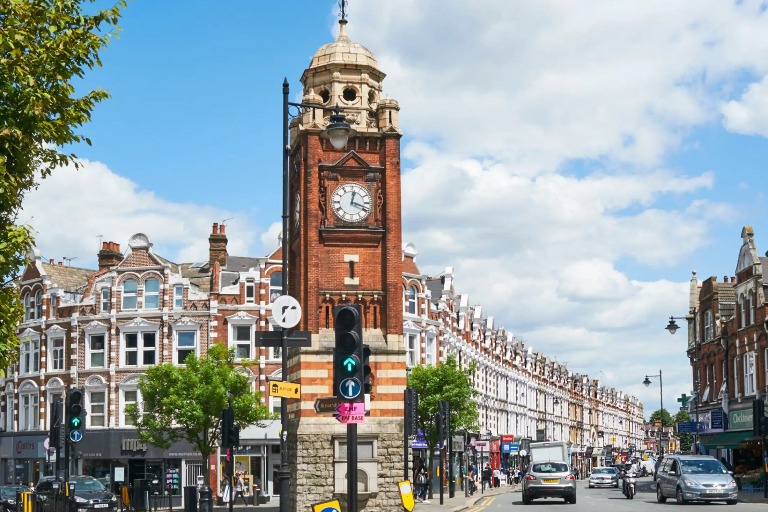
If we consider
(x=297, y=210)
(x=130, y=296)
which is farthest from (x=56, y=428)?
(x=130, y=296)

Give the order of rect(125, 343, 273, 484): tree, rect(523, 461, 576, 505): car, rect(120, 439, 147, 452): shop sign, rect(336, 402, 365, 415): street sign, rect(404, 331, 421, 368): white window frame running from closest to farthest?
→ rect(336, 402, 365, 415): street sign
rect(523, 461, 576, 505): car
rect(125, 343, 273, 484): tree
rect(120, 439, 147, 452): shop sign
rect(404, 331, 421, 368): white window frame

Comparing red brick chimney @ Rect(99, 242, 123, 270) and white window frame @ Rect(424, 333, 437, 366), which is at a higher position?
red brick chimney @ Rect(99, 242, 123, 270)

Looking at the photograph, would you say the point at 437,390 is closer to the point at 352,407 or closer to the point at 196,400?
the point at 196,400

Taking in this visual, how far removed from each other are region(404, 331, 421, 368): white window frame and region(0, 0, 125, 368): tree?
159 ft

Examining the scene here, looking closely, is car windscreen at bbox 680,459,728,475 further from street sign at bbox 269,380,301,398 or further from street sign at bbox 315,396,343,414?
street sign at bbox 315,396,343,414

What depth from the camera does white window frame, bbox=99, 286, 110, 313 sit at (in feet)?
198

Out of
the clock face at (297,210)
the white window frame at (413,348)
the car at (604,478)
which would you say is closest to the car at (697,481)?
the clock face at (297,210)

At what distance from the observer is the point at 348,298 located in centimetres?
3972

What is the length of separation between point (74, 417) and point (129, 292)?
31605mm

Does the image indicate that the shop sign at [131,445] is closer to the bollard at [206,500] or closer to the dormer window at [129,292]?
the dormer window at [129,292]

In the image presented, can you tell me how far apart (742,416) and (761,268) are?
8421 mm

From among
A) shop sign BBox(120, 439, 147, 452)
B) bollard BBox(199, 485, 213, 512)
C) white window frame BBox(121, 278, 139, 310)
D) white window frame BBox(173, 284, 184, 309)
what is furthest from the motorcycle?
white window frame BBox(121, 278, 139, 310)

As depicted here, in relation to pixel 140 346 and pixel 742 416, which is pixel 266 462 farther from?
pixel 742 416

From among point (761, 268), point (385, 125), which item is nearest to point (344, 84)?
point (385, 125)
